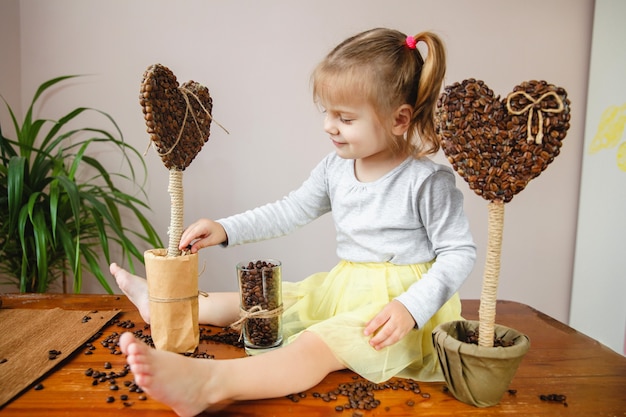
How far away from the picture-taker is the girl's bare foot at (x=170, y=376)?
77cm

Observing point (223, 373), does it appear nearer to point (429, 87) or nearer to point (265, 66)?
point (429, 87)

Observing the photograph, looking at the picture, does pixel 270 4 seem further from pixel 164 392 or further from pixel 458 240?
pixel 164 392

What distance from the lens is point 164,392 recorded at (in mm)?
780

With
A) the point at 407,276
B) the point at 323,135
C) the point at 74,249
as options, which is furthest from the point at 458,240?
the point at 74,249

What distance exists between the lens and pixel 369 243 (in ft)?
3.98

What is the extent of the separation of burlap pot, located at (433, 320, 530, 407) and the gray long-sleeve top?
121 mm

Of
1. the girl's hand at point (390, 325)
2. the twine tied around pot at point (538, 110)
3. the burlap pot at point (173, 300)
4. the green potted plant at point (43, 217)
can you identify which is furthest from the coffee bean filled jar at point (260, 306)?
the green potted plant at point (43, 217)

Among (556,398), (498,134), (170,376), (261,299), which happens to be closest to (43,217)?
(261,299)

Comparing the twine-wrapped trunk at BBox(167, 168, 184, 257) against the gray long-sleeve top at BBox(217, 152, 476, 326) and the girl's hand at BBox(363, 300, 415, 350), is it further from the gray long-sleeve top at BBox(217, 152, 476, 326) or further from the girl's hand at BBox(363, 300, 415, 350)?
the girl's hand at BBox(363, 300, 415, 350)

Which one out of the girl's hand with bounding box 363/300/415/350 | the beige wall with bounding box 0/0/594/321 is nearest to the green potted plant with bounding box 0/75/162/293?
the beige wall with bounding box 0/0/594/321

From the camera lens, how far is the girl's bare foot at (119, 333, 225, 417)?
0.77 meters

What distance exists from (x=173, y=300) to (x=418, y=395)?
1.66 ft

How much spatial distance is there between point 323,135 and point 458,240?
105 centimetres

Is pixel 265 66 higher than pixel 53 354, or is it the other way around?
pixel 265 66
